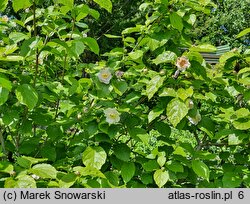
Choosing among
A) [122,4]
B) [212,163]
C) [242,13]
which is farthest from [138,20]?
[212,163]

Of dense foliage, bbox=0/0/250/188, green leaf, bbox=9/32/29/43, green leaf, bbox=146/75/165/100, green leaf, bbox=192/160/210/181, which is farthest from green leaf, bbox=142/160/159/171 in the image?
green leaf, bbox=9/32/29/43

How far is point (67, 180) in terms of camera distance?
1266 mm

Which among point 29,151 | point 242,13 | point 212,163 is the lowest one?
point 212,163

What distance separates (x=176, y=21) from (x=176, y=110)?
1.21 ft

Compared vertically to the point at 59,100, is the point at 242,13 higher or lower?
higher

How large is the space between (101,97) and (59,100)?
0.34 m

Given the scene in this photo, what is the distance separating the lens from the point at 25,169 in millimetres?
1275

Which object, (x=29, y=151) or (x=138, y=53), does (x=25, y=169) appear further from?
(x=138, y=53)

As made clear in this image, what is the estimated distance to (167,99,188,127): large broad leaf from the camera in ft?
4.91

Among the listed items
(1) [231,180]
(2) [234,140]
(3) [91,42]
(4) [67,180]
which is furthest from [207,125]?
(4) [67,180]

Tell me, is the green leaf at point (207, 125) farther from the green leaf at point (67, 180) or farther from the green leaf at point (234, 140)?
the green leaf at point (67, 180)

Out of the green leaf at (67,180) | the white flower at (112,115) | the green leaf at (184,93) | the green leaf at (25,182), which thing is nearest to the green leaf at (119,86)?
the white flower at (112,115)

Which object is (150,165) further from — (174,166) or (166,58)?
(166,58)

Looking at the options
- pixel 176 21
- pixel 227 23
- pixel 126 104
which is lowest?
pixel 126 104
